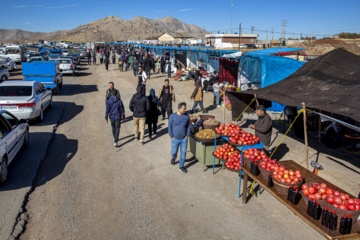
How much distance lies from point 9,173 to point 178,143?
467 cm

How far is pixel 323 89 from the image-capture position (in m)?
7.21

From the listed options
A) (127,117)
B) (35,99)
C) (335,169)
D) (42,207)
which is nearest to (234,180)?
(335,169)

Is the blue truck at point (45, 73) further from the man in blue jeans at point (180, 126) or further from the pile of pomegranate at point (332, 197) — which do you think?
the pile of pomegranate at point (332, 197)

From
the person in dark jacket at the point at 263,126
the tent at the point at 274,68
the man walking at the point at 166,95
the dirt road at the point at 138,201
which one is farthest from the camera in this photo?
the tent at the point at 274,68

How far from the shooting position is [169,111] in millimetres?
11734

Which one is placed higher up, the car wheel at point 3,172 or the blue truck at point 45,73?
the blue truck at point 45,73

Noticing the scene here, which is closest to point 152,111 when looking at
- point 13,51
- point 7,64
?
point 7,64

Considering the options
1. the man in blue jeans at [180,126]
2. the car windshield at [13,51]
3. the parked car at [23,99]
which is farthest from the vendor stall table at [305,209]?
the car windshield at [13,51]

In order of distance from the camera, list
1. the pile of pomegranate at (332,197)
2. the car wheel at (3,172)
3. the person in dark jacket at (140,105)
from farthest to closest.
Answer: the person in dark jacket at (140,105), the car wheel at (3,172), the pile of pomegranate at (332,197)

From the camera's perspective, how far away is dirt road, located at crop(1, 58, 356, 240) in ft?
16.9

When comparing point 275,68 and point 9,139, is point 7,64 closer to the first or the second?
point 9,139

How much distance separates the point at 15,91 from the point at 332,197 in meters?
12.1

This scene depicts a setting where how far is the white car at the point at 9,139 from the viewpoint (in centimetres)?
656

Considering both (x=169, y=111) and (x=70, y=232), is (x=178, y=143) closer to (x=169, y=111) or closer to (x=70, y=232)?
(x=70, y=232)
